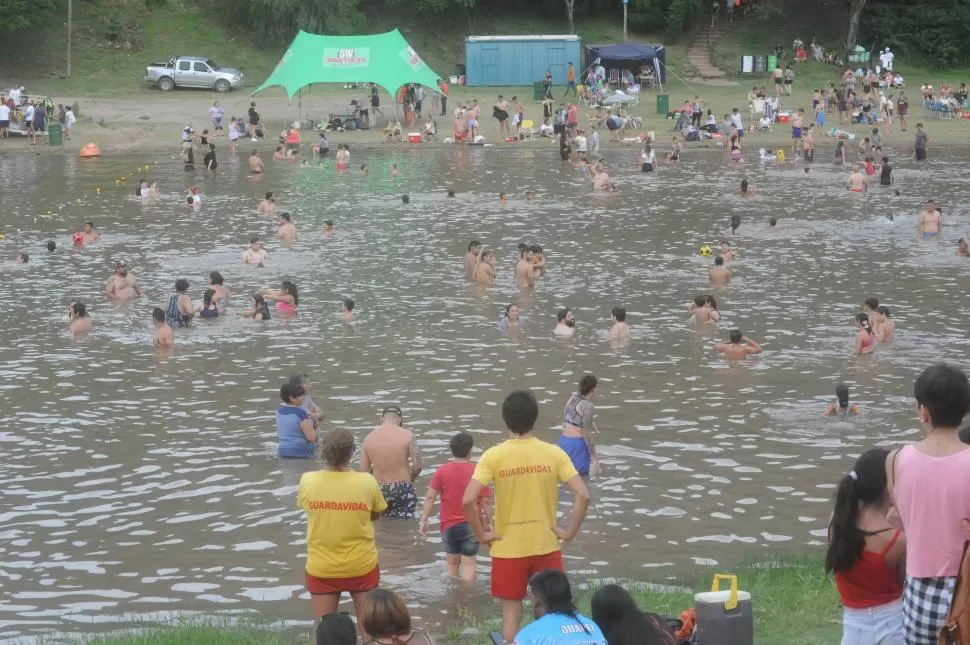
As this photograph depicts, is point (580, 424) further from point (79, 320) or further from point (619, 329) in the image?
point (79, 320)

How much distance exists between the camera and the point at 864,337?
61.3ft

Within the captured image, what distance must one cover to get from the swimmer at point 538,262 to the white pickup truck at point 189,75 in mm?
31331

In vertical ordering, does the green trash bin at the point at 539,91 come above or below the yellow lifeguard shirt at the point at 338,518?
above

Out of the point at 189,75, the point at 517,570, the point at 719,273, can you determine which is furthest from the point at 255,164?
the point at 517,570

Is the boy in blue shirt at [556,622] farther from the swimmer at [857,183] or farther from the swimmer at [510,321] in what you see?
the swimmer at [857,183]

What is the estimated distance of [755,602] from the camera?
870 centimetres

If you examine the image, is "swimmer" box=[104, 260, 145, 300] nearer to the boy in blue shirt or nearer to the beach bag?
the boy in blue shirt

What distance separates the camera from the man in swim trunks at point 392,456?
11.3 metres

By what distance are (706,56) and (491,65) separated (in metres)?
10.6

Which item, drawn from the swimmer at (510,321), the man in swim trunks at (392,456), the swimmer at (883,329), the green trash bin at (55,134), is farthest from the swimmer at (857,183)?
the green trash bin at (55,134)

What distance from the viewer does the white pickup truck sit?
52.2 m

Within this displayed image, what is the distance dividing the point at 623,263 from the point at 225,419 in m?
11.8

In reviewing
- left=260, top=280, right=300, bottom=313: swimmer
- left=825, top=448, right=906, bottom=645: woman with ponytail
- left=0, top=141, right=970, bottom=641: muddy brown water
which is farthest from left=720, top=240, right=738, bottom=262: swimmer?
left=825, top=448, right=906, bottom=645: woman with ponytail

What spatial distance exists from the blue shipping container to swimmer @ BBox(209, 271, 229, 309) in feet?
113
